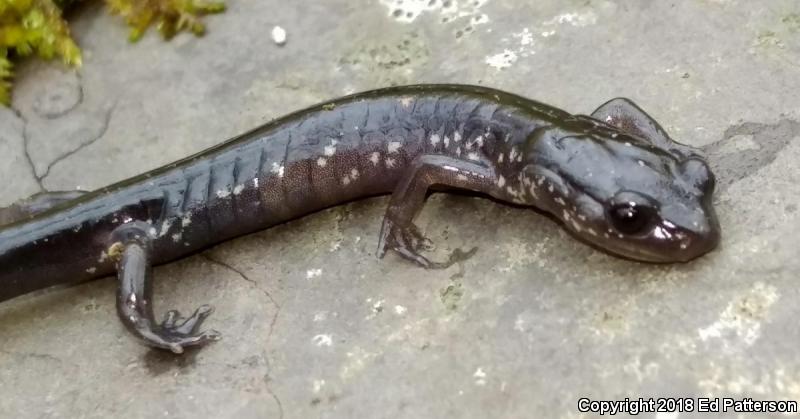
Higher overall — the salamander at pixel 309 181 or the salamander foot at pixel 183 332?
the salamander at pixel 309 181

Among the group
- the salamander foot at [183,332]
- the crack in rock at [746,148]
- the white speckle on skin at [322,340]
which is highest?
the crack in rock at [746,148]

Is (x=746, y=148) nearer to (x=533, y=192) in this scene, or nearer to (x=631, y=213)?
(x=631, y=213)

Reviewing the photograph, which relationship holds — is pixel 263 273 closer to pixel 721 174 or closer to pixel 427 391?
pixel 427 391

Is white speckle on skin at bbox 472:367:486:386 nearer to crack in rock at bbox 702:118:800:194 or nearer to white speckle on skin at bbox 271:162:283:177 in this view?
crack in rock at bbox 702:118:800:194

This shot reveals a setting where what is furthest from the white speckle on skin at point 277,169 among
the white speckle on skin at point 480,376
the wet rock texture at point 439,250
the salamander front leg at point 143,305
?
the white speckle on skin at point 480,376

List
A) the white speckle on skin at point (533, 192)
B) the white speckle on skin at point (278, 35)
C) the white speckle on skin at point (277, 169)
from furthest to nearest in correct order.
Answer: the white speckle on skin at point (278, 35), the white speckle on skin at point (277, 169), the white speckle on skin at point (533, 192)

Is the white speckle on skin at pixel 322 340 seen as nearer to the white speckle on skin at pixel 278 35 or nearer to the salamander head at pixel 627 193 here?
the salamander head at pixel 627 193

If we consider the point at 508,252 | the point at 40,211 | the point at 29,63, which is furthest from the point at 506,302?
the point at 29,63

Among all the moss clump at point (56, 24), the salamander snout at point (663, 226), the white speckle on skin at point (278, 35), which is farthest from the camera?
the moss clump at point (56, 24)

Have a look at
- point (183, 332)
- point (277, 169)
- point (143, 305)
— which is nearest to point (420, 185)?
point (277, 169)
